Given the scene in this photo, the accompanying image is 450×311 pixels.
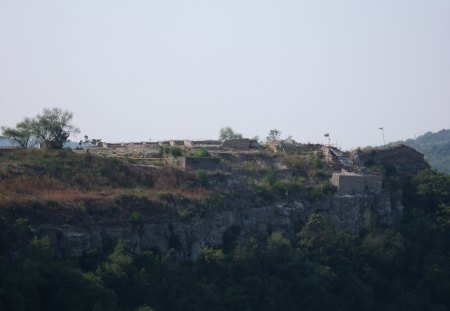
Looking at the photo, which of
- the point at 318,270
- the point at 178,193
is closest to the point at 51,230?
the point at 178,193

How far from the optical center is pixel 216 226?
3531 cm

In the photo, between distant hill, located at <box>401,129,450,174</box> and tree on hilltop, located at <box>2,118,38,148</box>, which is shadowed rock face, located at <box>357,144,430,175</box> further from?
distant hill, located at <box>401,129,450,174</box>

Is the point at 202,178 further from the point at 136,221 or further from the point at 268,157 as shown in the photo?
the point at 268,157

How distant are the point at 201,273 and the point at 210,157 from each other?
10523mm

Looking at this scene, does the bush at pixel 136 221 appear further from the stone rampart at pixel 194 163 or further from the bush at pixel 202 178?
the stone rampart at pixel 194 163

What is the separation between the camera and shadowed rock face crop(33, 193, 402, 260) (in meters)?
30.4

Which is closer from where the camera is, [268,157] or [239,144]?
[268,157]

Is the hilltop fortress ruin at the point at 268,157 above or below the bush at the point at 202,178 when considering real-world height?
above

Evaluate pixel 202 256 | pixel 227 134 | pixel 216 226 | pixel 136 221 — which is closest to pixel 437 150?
pixel 227 134

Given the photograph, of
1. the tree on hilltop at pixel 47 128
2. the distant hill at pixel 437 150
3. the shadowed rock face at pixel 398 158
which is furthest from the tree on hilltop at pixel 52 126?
the distant hill at pixel 437 150

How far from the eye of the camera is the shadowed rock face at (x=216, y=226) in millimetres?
30422

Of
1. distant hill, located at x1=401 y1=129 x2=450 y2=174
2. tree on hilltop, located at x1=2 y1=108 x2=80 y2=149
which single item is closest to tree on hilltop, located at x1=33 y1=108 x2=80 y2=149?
tree on hilltop, located at x1=2 y1=108 x2=80 y2=149

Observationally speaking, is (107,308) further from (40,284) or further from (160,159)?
(160,159)

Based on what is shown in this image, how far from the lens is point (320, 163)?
44.0 meters
